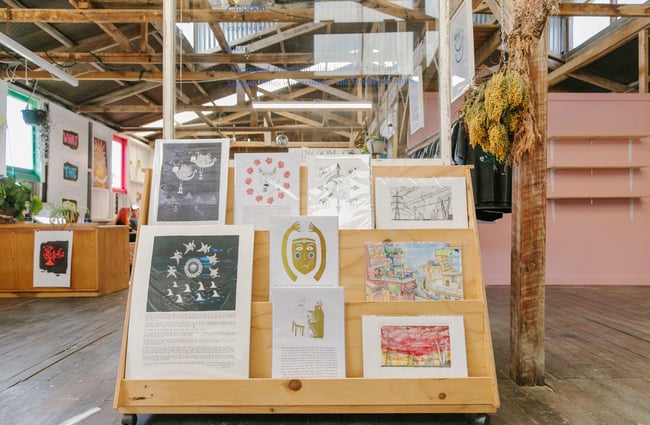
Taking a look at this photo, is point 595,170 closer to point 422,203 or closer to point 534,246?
point 534,246

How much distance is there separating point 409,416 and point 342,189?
113cm

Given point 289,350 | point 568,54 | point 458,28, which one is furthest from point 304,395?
point 568,54

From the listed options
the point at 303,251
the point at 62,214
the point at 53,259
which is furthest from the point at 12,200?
the point at 303,251

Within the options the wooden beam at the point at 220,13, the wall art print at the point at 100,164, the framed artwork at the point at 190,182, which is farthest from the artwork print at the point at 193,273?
the wall art print at the point at 100,164

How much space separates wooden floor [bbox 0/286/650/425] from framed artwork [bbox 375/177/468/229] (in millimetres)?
907

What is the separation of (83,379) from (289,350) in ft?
4.65

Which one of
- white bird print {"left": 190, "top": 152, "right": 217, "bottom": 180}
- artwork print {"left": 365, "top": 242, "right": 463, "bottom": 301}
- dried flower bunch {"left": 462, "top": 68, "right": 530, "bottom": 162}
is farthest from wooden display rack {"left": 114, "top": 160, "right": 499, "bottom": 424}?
dried flower bunch {"left": 462, "top": 68, "right": 530, "bottom": 162}

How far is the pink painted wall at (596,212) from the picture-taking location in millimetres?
5680

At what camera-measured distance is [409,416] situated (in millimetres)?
1858

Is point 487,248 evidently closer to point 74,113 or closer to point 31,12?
point 31,12

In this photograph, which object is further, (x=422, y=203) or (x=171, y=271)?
(x=422, y=203)

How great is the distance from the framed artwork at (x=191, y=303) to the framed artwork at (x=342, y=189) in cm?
39

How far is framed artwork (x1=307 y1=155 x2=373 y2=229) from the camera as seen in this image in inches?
79.0

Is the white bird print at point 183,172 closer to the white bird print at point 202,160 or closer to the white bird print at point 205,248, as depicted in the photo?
the white bird print at point 202,160
